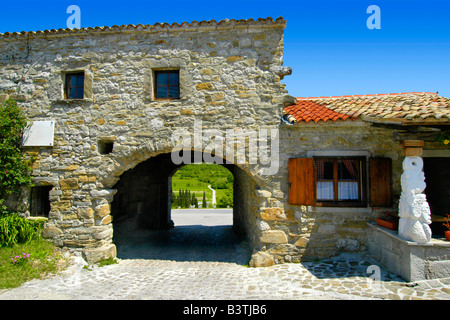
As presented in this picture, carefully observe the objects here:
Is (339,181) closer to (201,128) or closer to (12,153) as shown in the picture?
(201,128)

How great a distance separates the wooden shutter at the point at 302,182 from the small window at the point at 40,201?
6320 millimetres

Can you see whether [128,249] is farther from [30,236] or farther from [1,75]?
[1,75]

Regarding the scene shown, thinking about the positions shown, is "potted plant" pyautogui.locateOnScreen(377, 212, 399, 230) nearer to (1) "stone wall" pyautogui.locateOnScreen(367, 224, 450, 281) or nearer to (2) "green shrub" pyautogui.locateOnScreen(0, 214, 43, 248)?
(1) "stone wall" pyautogui.locateOnScreen(367, 224, 450, 281)

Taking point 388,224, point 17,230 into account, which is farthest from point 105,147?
point 388,224

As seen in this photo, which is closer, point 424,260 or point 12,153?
point 424,260

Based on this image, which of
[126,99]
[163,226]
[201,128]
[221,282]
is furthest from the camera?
[163,226]

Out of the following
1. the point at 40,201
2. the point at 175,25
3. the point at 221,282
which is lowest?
the point at 221,282

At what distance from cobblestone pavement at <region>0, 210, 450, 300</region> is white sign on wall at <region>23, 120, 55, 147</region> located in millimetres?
3099

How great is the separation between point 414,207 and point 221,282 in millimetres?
3986

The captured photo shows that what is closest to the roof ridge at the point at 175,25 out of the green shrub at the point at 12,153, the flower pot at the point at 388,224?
the green shrub at the point at 12,153

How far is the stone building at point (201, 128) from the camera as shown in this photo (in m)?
6.45

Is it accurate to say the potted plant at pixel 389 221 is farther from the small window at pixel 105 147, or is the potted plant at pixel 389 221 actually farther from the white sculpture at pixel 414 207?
the small window at pixel 105 147

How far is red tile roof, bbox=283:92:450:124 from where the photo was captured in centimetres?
536

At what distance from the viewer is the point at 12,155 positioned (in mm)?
6824
